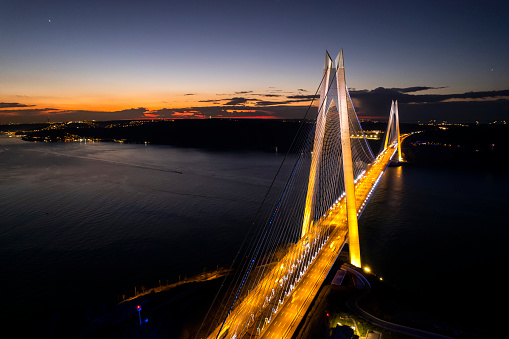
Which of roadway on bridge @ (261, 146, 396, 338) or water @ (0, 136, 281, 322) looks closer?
roadway on bridge @ (261, 146, 396, 338)

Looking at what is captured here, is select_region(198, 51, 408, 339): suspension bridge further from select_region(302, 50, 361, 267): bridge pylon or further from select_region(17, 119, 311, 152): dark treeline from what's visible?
select_region(17, 119, 311, 152): dark treeline

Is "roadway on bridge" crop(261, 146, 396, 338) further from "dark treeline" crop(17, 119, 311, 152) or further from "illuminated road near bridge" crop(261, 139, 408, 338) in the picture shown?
"dark treeline" crop(17, 119, 311, 152)

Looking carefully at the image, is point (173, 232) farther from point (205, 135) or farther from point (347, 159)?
point (205, 135)

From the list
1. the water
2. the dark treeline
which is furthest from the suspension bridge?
the dark treeline

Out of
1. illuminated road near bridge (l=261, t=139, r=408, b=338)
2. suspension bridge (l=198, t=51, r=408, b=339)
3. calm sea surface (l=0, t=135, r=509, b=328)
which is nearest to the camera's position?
illuminated road near bridge (l=261, t=139, r=408, b=338)

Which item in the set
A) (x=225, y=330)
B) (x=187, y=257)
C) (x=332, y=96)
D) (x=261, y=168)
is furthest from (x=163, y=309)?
(x=261, y=168)

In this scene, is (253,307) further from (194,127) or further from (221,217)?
(194,127)

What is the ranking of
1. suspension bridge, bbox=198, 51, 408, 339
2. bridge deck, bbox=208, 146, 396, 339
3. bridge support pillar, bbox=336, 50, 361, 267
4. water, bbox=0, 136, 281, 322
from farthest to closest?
1. water, bbox=0, 136, 281, 322
2. bridge support pillar, bbox=336, 50, 361, 267
3. suspension bridge, bbox=198, 51, 408, 339
4. bridge deck, bbox=208, 146, 396, 339

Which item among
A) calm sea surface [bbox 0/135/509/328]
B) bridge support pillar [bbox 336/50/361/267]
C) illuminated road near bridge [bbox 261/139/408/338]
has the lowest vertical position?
calm sea surface [bbox 0/135/509/328]

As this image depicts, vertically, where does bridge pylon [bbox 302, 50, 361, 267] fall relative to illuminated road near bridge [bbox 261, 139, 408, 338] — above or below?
above

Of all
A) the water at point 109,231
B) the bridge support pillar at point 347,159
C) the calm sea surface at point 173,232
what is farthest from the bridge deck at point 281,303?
the water at point 109,231
